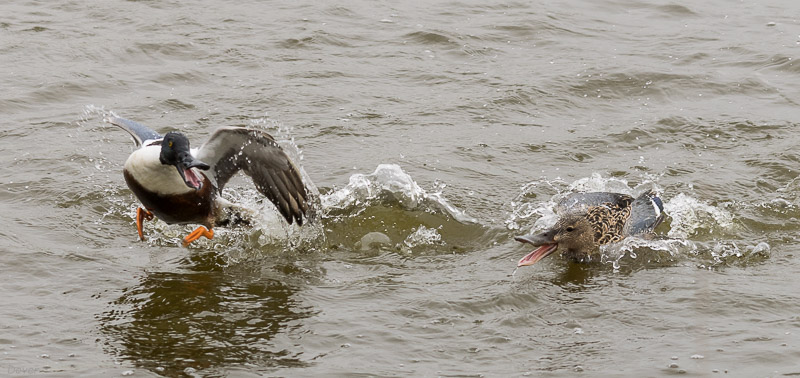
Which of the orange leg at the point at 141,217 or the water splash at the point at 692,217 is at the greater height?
the water splash at the point at 692,217

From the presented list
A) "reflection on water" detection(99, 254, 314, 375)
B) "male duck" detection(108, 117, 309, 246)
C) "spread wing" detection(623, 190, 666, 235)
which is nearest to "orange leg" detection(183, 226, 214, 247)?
"male duck" detection(108, 117, 309, 246)

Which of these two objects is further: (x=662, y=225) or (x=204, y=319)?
(x=662, y=225)

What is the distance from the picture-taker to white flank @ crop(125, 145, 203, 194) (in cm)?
704

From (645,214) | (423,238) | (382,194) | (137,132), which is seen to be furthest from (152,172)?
(645,214)

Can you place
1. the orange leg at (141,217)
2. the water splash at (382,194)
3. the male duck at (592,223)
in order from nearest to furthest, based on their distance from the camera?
1. the male duck at (592,223)
2. the orange leg at (141,217)
3. the water splash at (382,194)

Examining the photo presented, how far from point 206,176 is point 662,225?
3221 mm

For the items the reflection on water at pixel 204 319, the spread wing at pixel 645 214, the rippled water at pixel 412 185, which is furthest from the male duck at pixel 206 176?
the spread wing at pixel 645 214

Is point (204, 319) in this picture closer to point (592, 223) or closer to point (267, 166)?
point (267, 166)

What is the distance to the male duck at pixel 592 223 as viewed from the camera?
6.96m

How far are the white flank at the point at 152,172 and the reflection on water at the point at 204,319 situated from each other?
547mm

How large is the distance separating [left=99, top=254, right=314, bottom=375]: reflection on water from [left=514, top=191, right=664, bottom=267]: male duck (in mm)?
1608

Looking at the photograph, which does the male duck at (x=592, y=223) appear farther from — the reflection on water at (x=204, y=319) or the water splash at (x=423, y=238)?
the reflection on water at (x=204, y=319)

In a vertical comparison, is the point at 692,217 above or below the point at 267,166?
below

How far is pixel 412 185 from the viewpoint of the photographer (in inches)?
313
